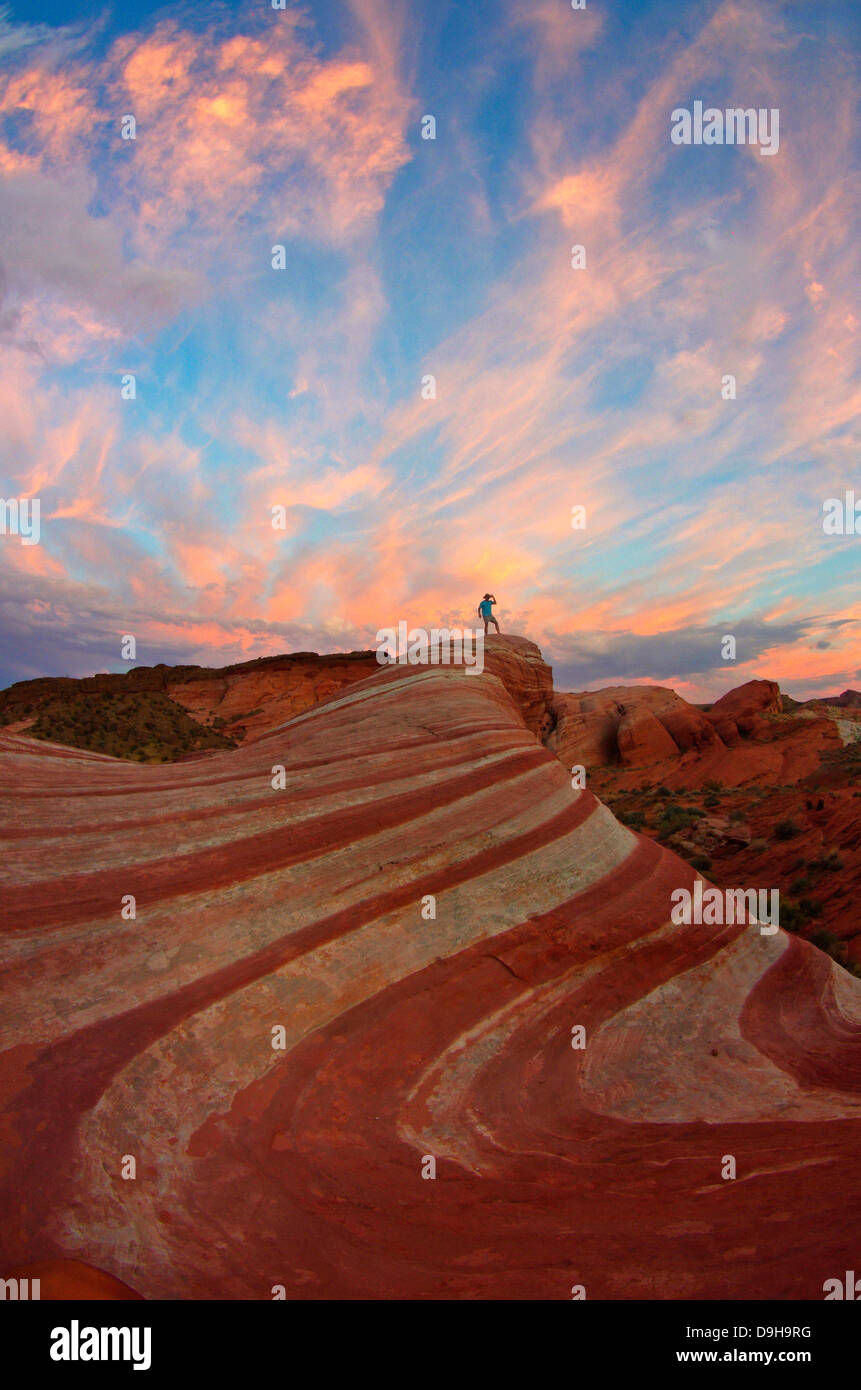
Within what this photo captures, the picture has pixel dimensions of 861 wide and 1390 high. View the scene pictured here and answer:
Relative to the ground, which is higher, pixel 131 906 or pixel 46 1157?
pixel 131 906

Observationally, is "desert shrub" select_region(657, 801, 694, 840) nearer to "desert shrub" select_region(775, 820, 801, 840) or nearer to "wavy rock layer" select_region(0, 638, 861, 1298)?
"desert shrub" select_region(775, 820, 801, 840)

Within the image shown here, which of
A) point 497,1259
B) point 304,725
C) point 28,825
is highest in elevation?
point 304,725

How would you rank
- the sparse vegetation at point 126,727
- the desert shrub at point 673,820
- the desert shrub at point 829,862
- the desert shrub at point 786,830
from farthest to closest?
the sparse vegetation at point 126,727 → the desert shrub at point 673,820 → the desert shrub at point 786,830 → the desert shrub at point 829,862

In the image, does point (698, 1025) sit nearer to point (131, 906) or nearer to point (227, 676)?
point (131, 906)

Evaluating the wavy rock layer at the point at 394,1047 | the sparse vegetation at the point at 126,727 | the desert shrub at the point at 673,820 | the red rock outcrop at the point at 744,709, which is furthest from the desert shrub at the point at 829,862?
the red rock outcrop at the point at 744,709

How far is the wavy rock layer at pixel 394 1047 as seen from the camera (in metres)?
3.14

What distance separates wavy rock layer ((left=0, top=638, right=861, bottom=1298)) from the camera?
314 cm

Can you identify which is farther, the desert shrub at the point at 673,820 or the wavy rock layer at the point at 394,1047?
the desert shrub at the point at 673,820

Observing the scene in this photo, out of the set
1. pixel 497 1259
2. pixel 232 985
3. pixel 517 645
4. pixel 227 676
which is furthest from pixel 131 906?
pixel 227 676

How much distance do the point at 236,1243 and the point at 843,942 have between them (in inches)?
486

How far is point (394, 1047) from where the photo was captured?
4762 mm

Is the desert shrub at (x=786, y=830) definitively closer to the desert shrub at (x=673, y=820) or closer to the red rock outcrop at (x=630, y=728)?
the desert shrub at (x=673, y=820)

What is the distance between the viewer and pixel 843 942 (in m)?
11.7

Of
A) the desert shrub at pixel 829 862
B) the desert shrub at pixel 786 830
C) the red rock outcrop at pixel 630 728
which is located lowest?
the desert shrub at pixel 829 862
